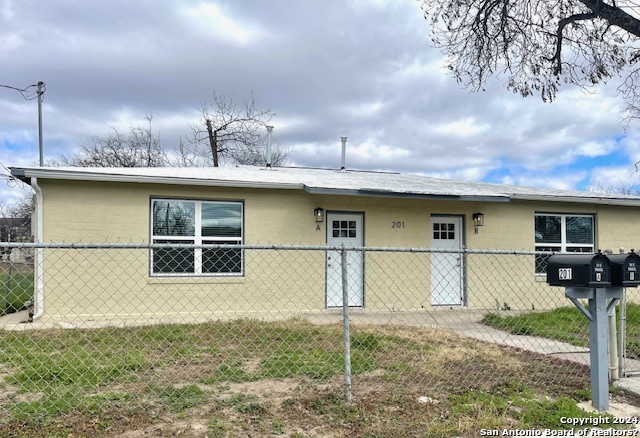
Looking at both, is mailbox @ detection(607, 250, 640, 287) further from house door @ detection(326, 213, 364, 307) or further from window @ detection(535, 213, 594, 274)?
window @ detection(535, 213, 594, 274)

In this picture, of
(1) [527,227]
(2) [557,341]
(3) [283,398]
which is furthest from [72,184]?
(1) [527,227]

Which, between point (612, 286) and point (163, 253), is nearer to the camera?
point (612, 286)

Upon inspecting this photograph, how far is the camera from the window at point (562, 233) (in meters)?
12.4

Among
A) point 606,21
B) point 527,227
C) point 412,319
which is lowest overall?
point 412,319

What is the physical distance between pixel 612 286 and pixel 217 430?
355 cm

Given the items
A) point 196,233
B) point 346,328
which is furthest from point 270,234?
point 346,328

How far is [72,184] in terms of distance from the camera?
9320 millimetres

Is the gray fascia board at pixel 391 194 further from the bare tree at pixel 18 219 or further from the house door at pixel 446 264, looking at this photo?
the bare tree at pixel 18 219

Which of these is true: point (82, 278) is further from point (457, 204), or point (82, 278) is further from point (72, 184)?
point (457, 204)

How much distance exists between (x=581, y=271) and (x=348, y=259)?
23.3ft

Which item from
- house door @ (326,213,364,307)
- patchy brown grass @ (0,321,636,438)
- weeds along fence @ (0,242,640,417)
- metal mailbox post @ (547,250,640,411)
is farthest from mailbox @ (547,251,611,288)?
house door @ (326,213,364,307)

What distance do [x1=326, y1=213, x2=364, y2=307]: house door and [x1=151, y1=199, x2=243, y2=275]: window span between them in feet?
6.73

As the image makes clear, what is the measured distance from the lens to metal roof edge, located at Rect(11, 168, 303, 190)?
28.9 ft

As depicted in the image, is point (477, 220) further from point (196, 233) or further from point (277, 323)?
point (196, 233)
